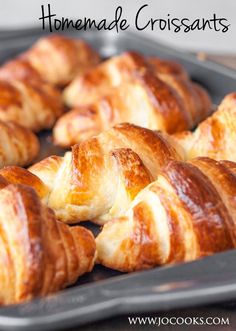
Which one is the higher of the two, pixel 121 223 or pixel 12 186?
pixel 12 186

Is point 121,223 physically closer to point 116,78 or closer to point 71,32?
point 116,78

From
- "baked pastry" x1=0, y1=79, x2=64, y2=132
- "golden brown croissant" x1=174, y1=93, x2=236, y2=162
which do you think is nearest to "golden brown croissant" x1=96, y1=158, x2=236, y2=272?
"golden brown croissant" x1=174, y1=93, x2=236, y2=162

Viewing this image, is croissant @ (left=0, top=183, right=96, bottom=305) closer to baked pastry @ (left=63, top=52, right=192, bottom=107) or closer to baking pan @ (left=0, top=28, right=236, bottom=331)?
baking pan @ (left=0, top=28, right=236, bottom=331)

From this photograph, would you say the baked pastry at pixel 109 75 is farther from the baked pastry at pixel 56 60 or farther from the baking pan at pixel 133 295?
the baking pan at pixel 133 295

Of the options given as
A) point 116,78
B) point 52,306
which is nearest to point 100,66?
point 116,78

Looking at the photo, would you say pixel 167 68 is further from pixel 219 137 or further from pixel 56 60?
pixel 219 137

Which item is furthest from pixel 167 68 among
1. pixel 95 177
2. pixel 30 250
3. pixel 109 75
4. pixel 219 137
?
pixel 30 250
